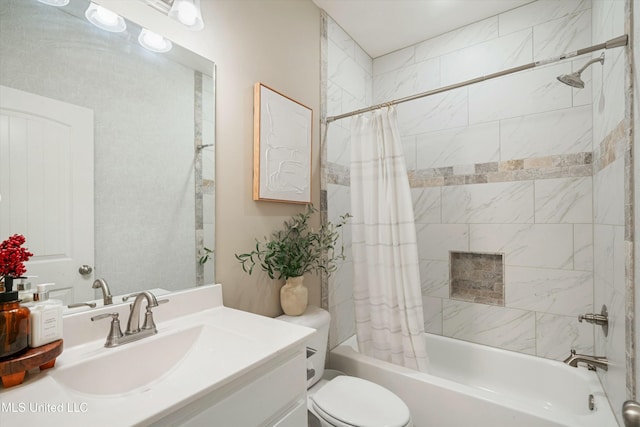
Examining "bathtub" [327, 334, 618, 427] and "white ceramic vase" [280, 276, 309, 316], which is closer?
"bathtub" [327, 334, 618, 427]

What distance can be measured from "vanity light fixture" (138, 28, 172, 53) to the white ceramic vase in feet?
3.81

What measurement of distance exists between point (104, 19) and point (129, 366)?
1118 mm

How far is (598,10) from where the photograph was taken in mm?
1526

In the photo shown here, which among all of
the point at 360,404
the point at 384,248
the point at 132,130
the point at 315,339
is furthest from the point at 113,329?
the point at 384,248

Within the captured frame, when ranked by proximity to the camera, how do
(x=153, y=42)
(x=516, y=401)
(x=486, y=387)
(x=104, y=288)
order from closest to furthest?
(x=104, y=288) < (x=153, y=42) < (x=516, y=401) < (x=486, y=387)

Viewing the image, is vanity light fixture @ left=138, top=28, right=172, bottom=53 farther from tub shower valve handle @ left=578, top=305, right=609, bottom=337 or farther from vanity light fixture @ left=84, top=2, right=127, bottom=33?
tub shower valve handle @ left=578, top=305, right=609, bottom=337

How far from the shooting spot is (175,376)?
86 centimetres

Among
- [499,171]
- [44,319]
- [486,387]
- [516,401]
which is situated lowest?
[486,387]

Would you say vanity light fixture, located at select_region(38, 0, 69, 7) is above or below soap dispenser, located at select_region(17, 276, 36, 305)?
above

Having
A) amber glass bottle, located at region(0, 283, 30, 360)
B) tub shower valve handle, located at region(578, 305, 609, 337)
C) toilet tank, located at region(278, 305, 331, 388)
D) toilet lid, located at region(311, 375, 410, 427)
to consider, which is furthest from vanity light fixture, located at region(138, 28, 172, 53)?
tub shower valve handle, located at region(578, 305, 609, 337)

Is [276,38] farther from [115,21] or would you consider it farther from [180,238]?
[180,238]

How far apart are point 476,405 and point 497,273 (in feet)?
3.17

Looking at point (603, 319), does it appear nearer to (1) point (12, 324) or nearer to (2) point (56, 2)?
(1) point (12, 324)

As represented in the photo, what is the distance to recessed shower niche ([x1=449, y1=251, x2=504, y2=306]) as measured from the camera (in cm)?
200
